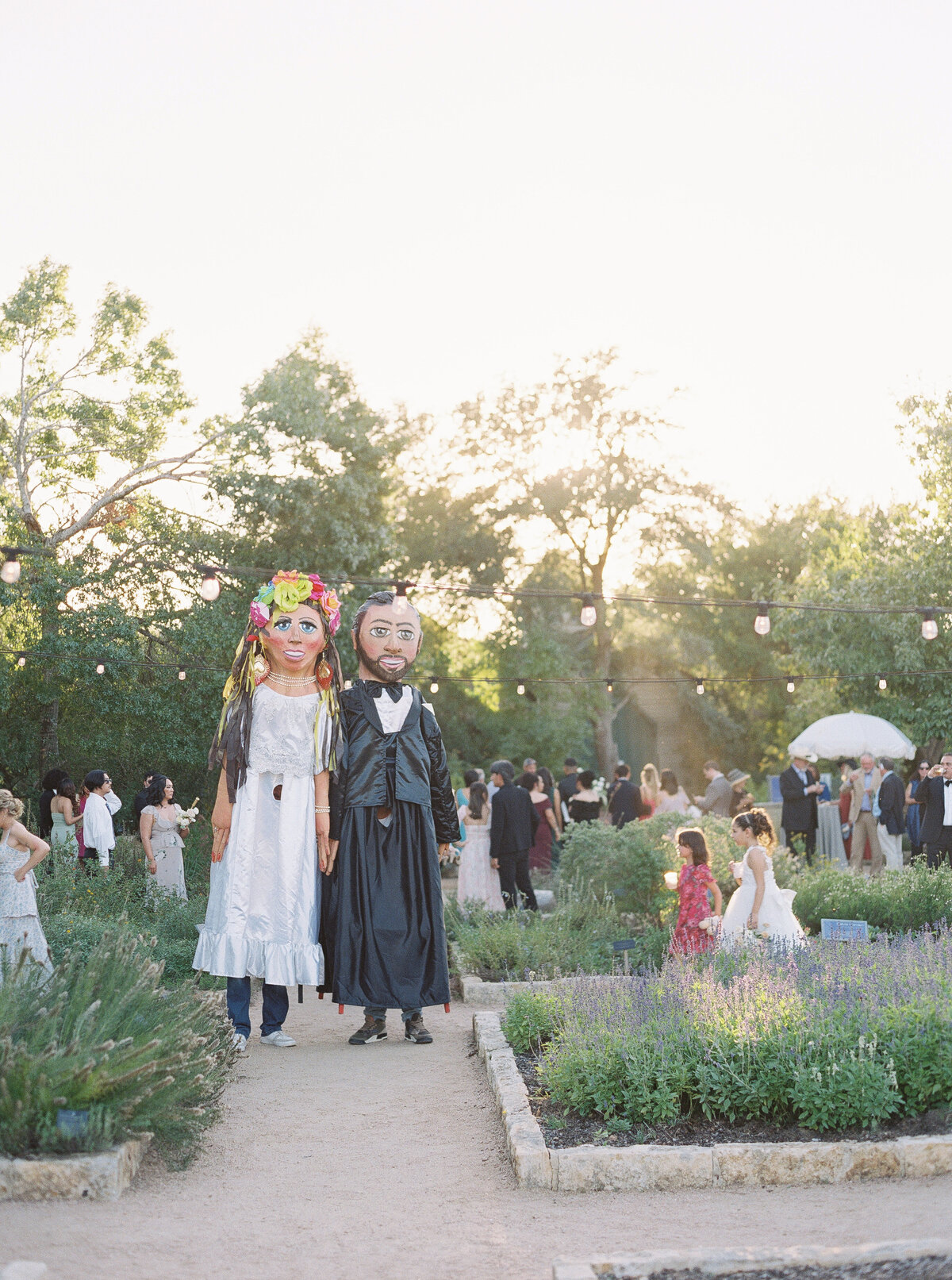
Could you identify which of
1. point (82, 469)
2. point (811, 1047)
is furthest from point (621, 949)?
point (82, 469)

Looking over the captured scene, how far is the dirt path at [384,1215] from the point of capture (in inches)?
140

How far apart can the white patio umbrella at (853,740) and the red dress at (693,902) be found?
1000 centimetres

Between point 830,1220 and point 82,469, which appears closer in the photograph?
point 830,1220

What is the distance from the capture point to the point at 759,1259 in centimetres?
334

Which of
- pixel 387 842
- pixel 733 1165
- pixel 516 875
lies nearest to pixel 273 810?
pixel 387 842

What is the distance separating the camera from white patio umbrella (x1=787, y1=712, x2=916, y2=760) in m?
18.0

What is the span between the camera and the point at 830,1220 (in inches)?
147

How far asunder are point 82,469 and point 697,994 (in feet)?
57.7

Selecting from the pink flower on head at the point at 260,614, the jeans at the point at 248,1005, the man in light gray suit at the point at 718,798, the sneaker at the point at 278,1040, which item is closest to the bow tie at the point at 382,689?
the pink flower on head at the point at 260,614

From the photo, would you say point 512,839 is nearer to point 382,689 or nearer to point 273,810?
point 382,689

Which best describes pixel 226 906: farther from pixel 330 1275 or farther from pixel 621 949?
pixel 330 1275

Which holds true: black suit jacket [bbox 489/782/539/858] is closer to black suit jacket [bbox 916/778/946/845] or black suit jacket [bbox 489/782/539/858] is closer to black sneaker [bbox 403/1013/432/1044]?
black suit jacket [bbox 916/778/946/845]

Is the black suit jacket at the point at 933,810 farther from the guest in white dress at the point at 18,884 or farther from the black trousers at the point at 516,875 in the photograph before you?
the guest in white dress at the point at 18,884

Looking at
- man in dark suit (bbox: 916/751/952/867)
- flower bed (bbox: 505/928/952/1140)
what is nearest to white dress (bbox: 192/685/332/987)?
flower bed (bbox: 505/928/952/1140)
